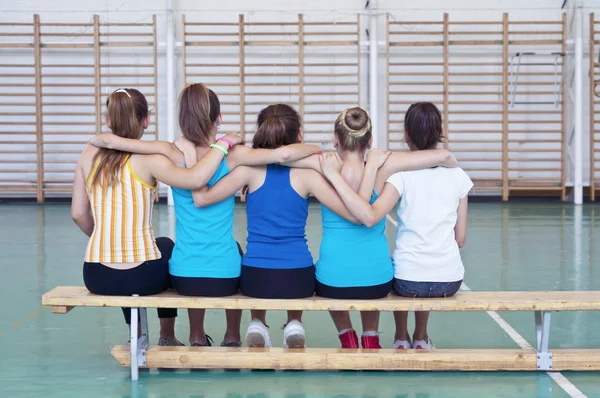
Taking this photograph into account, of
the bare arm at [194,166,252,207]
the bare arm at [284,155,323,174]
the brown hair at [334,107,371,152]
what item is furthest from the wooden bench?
the brown hair at [334,107,371,152]

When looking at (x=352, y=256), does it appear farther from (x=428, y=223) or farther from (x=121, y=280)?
(x=121, y=280)

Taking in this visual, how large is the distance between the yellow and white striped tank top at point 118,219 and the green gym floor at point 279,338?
1.62 ft

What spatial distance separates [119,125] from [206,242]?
59 centimetres

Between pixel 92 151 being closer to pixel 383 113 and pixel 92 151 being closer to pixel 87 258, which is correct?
pixel 87 258

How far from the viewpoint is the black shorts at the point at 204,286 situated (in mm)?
3213

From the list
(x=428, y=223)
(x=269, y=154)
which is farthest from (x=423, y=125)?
(x=269, y=154)

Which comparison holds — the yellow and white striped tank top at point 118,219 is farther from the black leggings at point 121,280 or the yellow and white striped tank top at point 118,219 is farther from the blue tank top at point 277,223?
the blue tank top at point 277,223

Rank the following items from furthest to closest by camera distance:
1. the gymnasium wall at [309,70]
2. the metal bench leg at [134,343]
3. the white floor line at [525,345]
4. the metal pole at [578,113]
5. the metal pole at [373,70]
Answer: the gymnasium wall at [309,70] → the metal pole at [373,70] → the metal pole at [578,113] → the metal bench leg at [134,343] → the white floor line at [525,345]

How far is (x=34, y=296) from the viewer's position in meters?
4.91

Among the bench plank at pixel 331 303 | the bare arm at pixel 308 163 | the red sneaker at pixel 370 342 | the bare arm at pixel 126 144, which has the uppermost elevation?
the bare arm at pixel 126 144

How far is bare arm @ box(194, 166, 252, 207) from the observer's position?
3209 millimetres

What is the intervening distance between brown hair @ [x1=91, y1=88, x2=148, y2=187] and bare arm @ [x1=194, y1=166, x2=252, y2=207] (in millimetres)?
338

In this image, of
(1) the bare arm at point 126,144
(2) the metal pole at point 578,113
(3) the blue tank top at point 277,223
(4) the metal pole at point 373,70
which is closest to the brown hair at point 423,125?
(3) the blue tank top at point 277,223

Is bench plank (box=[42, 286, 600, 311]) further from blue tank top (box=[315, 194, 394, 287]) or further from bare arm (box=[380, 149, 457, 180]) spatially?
bare arm (box=[380, 149, 457, 180])
